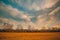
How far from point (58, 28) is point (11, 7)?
0.84 m

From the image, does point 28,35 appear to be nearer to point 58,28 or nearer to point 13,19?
point 13,19

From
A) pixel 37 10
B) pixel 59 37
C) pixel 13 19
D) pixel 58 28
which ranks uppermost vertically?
pixel 37 10

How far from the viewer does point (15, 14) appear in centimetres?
227

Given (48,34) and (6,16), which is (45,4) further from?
(6,16)

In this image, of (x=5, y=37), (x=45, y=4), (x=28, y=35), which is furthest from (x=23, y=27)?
(x=45, y=4)

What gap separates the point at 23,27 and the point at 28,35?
0.50ft

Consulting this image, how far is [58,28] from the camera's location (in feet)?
7.31

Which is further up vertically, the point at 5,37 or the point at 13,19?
the point at 13,19

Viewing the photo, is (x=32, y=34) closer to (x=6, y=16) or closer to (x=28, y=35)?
(x=28, y=35)

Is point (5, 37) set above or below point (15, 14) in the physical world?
below

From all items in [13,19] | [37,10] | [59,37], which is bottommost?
[59,37]

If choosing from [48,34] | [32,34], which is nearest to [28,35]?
[32,34]

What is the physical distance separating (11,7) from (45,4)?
0.56m

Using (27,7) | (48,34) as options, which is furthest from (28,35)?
(27,7)
